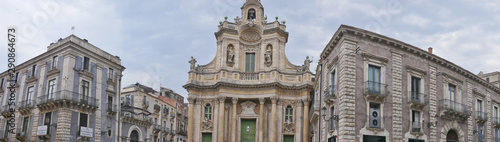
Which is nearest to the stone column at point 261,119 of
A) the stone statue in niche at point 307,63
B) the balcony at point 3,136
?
the stone statue in niche at point 307,63

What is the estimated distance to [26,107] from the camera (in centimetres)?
4288

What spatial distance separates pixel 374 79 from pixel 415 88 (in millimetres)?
3744

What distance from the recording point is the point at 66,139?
39.8m

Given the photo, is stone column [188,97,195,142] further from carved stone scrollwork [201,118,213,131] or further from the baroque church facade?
carved stone scrollwork [201,118,213,131]

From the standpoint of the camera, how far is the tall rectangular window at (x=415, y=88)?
30938mm

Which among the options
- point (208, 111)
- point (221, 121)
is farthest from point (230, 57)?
point (221, 121)

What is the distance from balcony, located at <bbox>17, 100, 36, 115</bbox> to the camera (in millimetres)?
42875

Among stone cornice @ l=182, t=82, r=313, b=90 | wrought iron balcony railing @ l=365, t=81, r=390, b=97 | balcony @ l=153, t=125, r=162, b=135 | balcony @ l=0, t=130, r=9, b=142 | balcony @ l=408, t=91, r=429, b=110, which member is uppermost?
stone cornice @ l=182, t=82, r=313, b=90

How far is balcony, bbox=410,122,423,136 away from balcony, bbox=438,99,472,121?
2730 millimetres

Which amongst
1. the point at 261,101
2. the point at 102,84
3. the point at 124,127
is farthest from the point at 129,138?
the point at 261,101

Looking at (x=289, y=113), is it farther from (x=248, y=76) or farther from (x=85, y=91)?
(x=85, y=91)

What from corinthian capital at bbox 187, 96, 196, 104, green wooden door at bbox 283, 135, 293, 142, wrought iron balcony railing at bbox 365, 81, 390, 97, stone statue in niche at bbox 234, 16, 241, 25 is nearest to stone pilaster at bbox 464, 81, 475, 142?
wrought iron balcony railing at bbox 365, 81, 390, 97

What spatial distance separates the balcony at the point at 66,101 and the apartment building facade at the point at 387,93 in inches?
825

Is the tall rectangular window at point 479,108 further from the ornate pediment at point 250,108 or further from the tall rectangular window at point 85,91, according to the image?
the tall rectangular window at point 85,91
